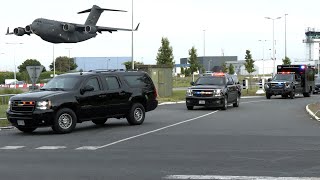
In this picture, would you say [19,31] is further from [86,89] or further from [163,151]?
[163,151]

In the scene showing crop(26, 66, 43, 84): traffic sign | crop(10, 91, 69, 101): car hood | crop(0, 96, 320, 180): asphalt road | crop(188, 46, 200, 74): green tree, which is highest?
crop(188, 46, 200, 74): green tree

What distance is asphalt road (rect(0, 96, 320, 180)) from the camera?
881 cm

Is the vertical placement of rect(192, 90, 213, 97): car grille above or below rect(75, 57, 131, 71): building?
below

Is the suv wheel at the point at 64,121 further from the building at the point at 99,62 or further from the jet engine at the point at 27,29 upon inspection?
the building at the point at 99,62

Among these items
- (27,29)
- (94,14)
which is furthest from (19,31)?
(94,14)

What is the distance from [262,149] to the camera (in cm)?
1154

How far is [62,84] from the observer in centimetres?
1631

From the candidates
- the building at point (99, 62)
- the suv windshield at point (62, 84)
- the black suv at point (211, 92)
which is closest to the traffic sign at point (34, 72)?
the suv windshield at point (62, 84)

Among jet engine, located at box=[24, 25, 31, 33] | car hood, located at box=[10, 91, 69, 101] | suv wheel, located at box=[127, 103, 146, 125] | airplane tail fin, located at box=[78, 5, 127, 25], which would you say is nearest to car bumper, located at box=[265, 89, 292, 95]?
suv wheel, located at box=[127, 103, 146, 125]

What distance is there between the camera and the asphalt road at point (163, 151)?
8.81 meters

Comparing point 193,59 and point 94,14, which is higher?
point 94,14

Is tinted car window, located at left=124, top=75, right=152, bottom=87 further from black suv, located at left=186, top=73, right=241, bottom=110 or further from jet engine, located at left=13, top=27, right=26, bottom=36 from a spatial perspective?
jet engine, located at left=13, top=27, right=26, bottom=36

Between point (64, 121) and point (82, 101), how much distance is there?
870 mm

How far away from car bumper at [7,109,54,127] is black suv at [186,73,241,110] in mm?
11688
